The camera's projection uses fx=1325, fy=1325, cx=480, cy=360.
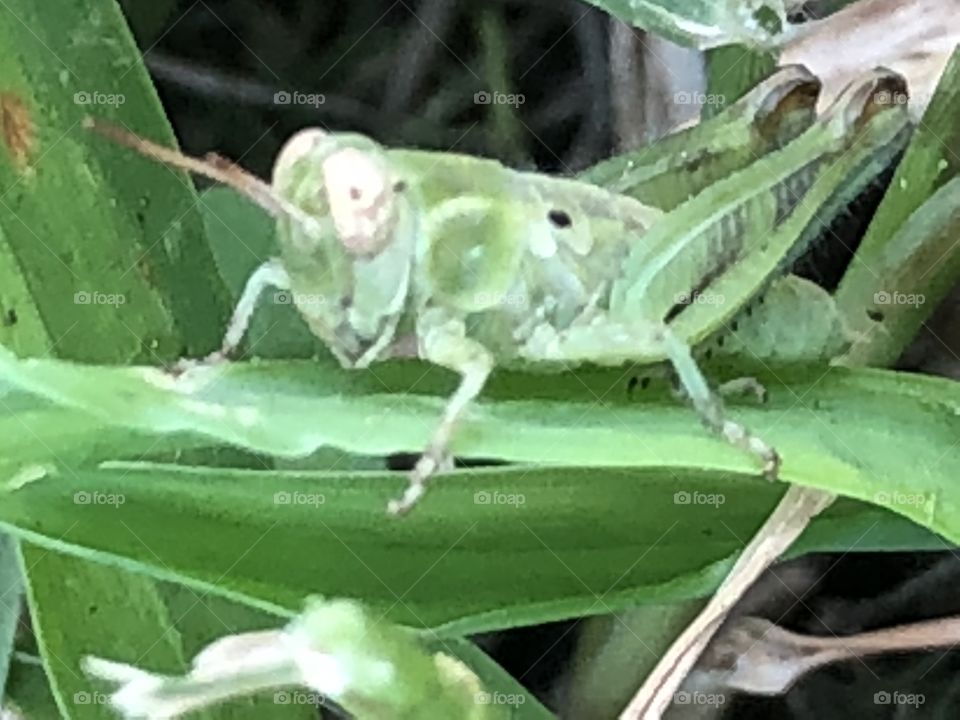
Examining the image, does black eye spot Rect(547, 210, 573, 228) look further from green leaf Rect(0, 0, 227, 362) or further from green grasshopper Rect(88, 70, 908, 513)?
green leaf Rect(0, 0, 227, 362)

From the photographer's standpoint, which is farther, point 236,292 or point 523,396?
point 236,292

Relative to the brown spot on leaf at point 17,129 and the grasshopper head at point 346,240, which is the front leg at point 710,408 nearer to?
the grasshopper head at point 346,240

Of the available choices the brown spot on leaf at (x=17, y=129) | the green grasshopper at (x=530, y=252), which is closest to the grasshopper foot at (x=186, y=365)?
the green grasshopper at (x=530, y=252)

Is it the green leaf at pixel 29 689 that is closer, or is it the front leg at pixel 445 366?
the front leg at pixel 445 366

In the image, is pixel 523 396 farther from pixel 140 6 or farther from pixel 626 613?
pixel 140 6

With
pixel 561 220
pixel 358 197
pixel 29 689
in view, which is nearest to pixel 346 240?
pixel 358 197

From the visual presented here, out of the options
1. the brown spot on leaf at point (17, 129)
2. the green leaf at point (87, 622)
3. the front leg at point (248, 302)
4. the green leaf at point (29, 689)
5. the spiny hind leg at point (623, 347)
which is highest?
the brown spot on leaf at point (17, 129)

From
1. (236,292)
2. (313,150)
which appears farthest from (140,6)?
(313,150)

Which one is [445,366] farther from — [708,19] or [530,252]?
[708,19]
